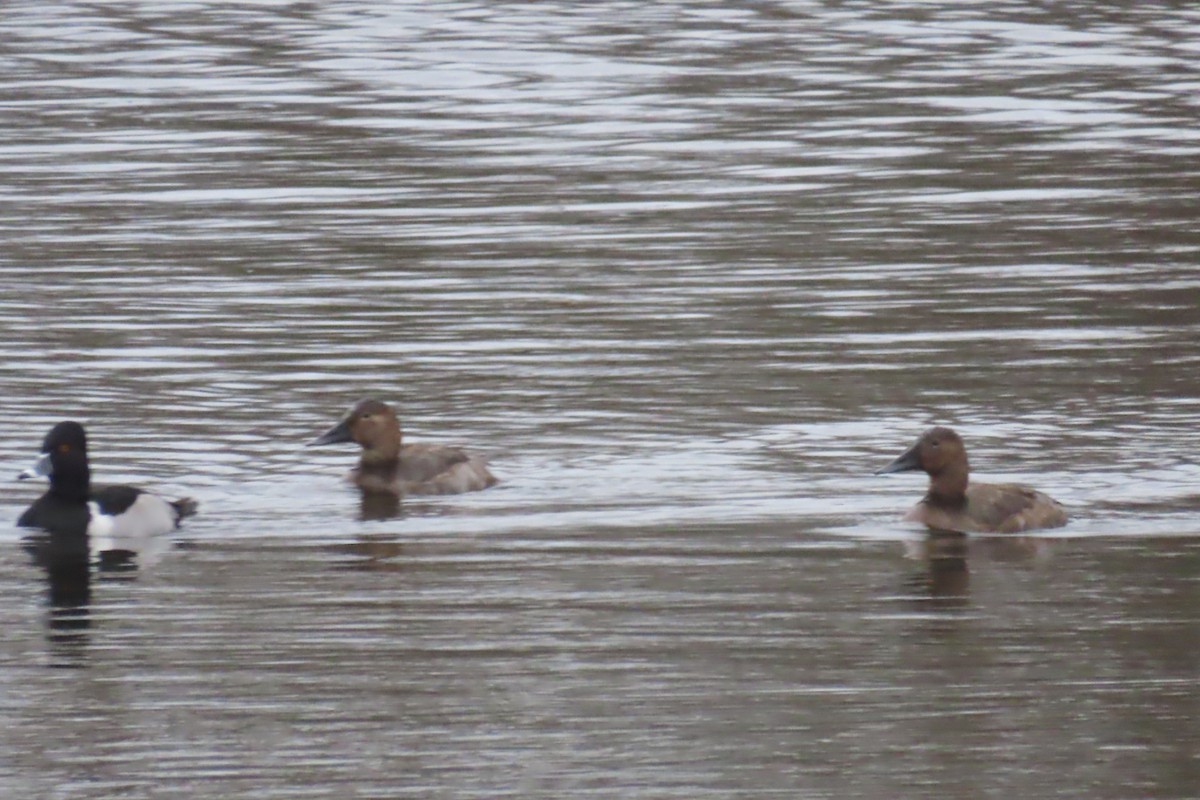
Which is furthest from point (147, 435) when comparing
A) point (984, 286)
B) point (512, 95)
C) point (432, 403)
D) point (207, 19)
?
point (207, 19)

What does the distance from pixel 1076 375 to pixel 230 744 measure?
824 cm

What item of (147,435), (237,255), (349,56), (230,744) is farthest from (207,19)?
(230,744)

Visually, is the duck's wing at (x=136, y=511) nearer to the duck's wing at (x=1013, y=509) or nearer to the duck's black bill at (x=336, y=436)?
the duck's black bill at (x=336, y=436)

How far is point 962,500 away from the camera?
41.1 feet

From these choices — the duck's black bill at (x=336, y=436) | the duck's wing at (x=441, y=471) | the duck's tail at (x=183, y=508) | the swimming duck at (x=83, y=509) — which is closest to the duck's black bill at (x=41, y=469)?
the swimming duck at (x=83, y=509)

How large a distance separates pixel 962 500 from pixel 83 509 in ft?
13.3

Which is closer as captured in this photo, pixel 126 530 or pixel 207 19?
pixel 126 530

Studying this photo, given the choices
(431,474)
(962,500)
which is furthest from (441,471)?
(962,500)

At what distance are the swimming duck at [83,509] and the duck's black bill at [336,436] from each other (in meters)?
1.26

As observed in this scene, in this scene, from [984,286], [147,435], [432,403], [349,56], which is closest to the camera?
[147,435]

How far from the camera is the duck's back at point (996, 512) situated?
12.3 metres

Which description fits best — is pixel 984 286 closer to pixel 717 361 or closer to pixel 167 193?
pixel 717 361

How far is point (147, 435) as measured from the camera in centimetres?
1463

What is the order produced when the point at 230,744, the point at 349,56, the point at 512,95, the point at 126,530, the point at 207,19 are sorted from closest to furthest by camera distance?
the point at 230,744 < the point at 126,530 < the point at 512,95 < the point at 349,56 < the point at 207,19
